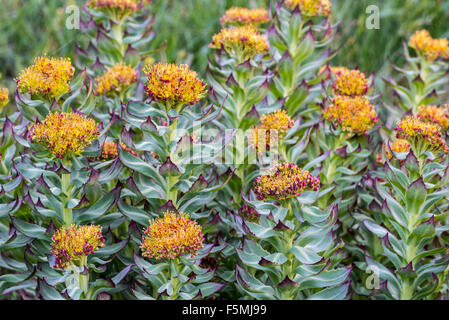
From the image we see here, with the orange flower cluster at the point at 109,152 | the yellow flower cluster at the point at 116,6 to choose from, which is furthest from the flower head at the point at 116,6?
the orange flower cluster at the point at 109,152

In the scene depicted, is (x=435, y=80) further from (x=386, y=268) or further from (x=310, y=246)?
(x=310, y=246)

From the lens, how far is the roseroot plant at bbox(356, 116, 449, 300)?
188 cm

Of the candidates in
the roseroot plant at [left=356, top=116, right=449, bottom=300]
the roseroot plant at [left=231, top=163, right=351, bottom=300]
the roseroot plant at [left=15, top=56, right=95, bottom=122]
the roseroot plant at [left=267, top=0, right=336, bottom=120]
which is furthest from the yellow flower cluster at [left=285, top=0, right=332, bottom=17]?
the roseroot plant at [left=15, top=56, right=95, bottom=122]

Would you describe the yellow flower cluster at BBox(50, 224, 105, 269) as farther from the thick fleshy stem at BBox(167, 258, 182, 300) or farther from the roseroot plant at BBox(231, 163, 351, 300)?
the roseroot plant at BBox(231, 163, 351, 300)

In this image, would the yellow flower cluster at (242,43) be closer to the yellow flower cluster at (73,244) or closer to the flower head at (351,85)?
the flower head at (351,85)

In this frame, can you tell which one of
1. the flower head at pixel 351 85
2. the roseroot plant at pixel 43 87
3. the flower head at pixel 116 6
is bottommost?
the flower head at pixel 351 85

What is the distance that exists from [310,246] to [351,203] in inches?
21.0

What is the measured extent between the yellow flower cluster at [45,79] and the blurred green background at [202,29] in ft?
7.18

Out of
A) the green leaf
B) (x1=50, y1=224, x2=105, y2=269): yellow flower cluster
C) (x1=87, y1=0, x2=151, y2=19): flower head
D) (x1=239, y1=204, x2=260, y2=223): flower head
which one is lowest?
the green leaf

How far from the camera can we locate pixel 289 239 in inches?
71.9

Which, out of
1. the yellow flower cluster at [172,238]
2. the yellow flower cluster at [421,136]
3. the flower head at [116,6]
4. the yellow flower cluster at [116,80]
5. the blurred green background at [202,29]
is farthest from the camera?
the blurred green background at [202,29]

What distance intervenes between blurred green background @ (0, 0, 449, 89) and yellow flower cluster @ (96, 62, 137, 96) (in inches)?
71.2

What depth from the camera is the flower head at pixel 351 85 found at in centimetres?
236

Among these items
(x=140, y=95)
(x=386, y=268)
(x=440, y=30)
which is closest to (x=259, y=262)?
(x=386, y=268)
